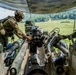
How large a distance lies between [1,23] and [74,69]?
3.58 meters

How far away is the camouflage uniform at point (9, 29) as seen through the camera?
5561mm

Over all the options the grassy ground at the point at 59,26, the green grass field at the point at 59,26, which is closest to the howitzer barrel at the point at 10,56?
the grassy ground at the point at 59,26

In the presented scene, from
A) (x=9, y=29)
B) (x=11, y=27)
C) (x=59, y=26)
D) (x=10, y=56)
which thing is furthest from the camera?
(x=59, y=26)

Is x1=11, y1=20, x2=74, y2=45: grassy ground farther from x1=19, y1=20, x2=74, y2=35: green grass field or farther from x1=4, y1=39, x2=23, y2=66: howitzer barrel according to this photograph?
x1=4, y1=39, x2=23, y2=66: howitzer barrel

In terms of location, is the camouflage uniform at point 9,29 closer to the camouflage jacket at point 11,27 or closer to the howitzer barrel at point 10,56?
the camouflage jacket at point 11,27

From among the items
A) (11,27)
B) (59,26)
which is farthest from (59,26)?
(11,27)

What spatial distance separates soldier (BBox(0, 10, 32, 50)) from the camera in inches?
215

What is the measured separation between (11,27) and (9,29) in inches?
5.0

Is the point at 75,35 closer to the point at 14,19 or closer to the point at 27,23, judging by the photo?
the point at 14,19

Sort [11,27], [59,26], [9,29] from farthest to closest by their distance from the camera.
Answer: [59,26]
[9,29]
[11,27]

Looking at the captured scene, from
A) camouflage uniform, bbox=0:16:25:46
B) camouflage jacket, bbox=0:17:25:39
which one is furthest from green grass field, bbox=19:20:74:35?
camouflage jacket, bbox=0:17:25:39

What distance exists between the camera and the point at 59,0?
130 inches

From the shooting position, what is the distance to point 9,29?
586cm

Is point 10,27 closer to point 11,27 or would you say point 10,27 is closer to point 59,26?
point 11,27
